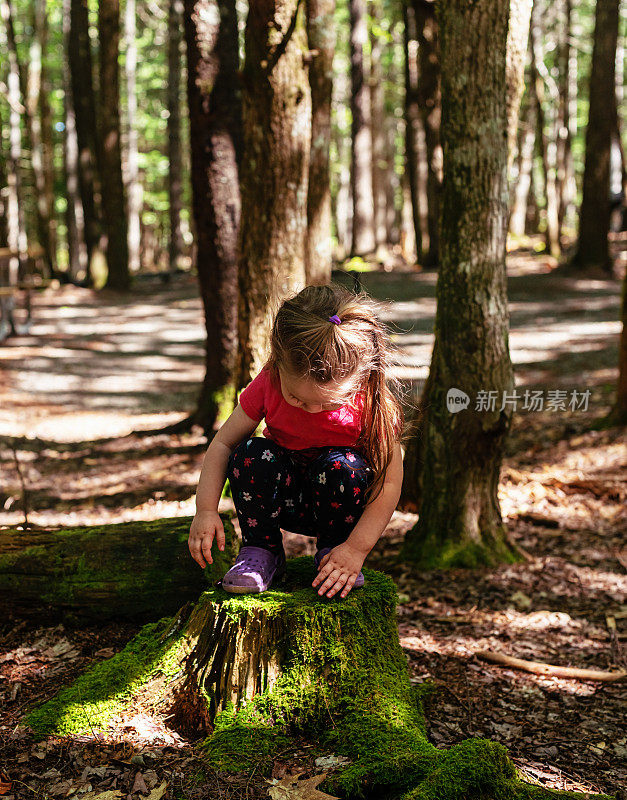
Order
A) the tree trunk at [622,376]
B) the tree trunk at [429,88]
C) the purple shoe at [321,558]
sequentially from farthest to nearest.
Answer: the tree trunk at [429,88] < the tree trunk at [622,376] < the purple shoe at [321,558]

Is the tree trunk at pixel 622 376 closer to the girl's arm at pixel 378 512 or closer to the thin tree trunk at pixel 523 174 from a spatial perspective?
the girl's arm at pixel 378 512

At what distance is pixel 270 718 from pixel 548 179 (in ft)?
65.7

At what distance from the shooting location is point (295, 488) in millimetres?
2947

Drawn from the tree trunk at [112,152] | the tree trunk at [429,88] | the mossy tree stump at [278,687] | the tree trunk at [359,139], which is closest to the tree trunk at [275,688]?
the mossy tree stump at [278,687]

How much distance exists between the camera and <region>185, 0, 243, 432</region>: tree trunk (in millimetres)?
Result: 7348

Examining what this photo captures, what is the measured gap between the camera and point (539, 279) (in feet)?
55.5

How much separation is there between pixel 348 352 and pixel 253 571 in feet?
2.80

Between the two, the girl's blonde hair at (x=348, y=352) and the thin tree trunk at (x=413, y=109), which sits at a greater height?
the thin tree trunk at (x=413, y=109)

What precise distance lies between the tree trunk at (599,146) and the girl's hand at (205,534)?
48.1ft

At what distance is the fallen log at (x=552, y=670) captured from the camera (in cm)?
353

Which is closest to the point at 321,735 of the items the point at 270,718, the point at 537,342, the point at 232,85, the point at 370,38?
the point at 270,718

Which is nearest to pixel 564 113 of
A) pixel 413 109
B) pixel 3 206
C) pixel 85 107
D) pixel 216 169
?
pixel 413 109

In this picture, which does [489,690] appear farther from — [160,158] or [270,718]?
[160,158]

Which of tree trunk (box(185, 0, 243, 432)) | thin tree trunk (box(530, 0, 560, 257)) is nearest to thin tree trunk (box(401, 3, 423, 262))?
thin tree trunk (box(530, 0, 560, 257))
